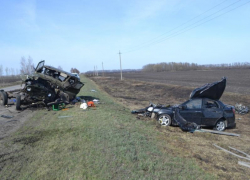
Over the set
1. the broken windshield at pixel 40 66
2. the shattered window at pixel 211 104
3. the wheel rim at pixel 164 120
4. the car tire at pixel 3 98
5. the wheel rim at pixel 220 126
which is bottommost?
the wheel rim at pixel 220 126

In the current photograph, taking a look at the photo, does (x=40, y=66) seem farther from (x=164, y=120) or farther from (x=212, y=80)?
(x=212, y=80)

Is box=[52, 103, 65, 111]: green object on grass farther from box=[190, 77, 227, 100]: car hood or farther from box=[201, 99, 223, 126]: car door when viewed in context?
box=[201, 99, 223, 126]: car door

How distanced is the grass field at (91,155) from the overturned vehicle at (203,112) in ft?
5.33

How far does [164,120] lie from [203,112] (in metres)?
1.63

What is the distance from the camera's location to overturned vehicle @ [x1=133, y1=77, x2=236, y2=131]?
834 cm

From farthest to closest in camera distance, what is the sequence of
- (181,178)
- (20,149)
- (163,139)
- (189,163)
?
(163,139) < (20,149) < (189,163) < (181,178)

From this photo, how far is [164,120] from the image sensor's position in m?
8.62

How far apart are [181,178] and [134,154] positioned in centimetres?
129

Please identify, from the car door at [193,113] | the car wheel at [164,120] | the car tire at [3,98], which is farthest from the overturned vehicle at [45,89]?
the car door at [193,113]

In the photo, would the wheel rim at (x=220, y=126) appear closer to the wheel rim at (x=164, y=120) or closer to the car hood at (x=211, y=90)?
the car hood at (x=211, y=90)

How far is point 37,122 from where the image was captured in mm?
8242

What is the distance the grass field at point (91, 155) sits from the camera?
407 centimetres

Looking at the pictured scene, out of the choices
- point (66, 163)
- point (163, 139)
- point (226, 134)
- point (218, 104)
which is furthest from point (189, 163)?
point (218, 104)

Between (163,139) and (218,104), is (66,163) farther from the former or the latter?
(218,104)
